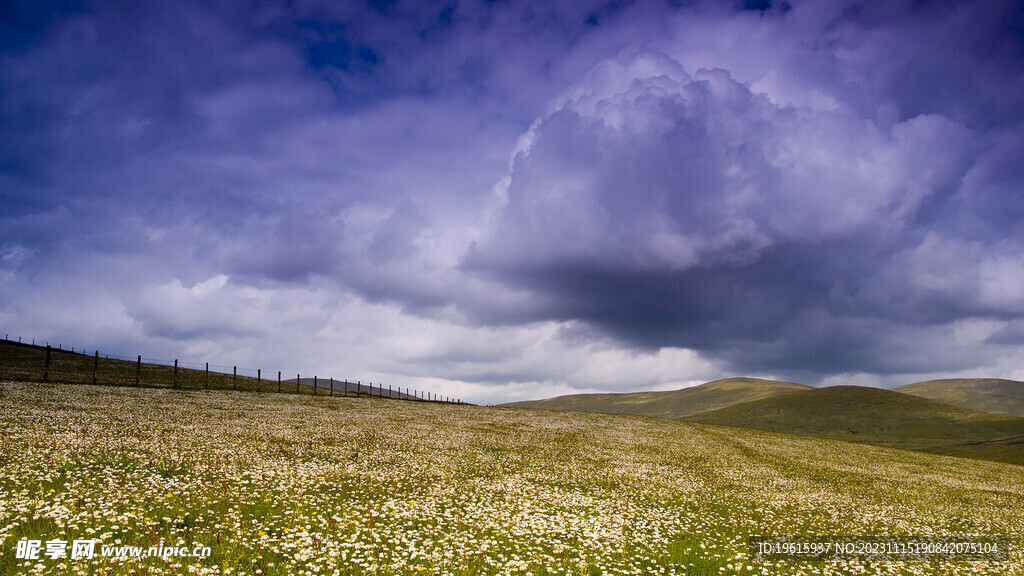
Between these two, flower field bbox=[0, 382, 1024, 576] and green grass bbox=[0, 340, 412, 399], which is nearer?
flower field bbox=[0, 382, 1024, 576]

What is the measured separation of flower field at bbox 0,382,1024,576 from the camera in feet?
47.0

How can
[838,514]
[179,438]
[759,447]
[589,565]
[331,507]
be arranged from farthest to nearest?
[759,447] < [179,438] < [838,514] < [331,507] < [589,565]

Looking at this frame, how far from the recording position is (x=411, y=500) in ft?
68.1

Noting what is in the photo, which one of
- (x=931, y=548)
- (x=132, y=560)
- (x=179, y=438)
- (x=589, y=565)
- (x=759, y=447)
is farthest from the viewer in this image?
(x=759, y=447)

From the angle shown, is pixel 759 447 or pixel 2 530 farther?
pixel 759 447

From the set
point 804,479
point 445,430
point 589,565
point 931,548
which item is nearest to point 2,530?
point 589,565

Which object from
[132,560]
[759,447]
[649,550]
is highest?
[132,560]

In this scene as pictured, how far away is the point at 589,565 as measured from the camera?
598 inches

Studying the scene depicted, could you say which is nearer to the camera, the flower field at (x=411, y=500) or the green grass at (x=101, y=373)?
the flower field at (x=411, y=500)

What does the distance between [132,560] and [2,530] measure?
412cm

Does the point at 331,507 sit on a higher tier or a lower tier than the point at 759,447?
higher

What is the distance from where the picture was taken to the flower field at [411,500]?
1434cm

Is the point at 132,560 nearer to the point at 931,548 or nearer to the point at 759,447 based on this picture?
the point at 931,548

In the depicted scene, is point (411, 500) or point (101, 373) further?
point (101, 373)
